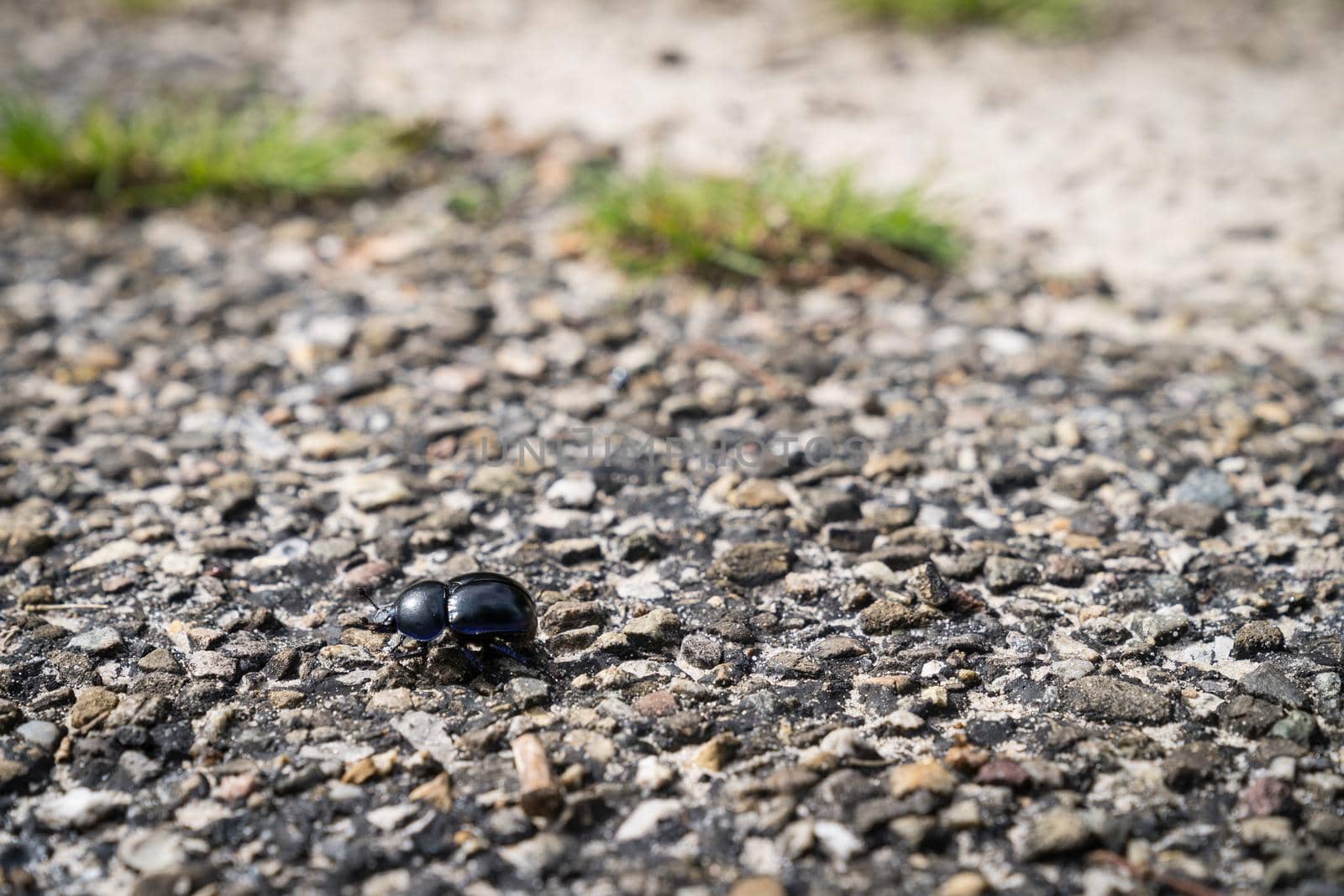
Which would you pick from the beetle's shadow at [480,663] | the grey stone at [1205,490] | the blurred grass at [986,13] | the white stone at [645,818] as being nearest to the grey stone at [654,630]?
the beetle's shadow at [480,663]

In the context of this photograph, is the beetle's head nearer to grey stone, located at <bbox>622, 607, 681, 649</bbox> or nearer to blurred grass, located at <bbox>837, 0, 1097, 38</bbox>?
grey stone, located at <bbox>622, 607, 681, 649</bbox>

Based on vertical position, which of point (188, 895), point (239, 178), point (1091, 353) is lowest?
point (188, 895)

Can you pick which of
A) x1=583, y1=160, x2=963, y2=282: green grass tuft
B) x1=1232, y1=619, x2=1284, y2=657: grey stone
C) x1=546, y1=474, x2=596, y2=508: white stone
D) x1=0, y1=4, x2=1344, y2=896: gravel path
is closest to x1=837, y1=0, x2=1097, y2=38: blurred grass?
x1=583, y1=160, x2=963, y2=282: green grass tuft

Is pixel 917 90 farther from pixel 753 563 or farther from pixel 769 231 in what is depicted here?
pixel 753 563

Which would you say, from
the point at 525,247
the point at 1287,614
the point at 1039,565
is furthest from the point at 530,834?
the point at 525,247

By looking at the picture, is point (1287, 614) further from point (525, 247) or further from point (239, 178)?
point (239, 178)

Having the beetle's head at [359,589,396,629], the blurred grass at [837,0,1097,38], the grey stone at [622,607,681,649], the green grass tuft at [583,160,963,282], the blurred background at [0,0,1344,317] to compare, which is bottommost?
the grey stone at [622,607,681,649]
